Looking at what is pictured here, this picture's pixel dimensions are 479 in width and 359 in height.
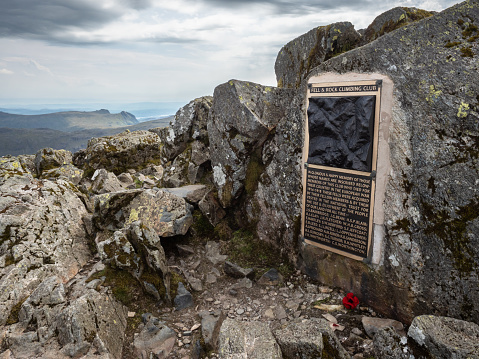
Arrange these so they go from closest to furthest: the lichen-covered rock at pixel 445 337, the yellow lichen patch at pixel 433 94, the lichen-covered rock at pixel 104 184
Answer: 1. the lichen-covered rock at pixel 445 337
2. the yellow lichen patch at pixel 433 94
3. the lichen-covered rock at pixel 104 184

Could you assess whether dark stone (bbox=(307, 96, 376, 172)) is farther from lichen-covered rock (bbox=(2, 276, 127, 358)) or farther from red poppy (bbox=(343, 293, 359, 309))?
lichen-covered rock (bbox=(2, 276, 127, 358))

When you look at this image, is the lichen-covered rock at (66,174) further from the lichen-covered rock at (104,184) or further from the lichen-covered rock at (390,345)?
the lichen-covered rock at (390,345)

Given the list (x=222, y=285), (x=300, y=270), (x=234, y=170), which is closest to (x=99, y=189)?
(x=234, y=170)

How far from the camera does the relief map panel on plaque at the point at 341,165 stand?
688cm

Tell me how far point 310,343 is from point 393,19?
8.76 m

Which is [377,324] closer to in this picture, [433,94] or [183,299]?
[183,299]

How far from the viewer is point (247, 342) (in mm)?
5305

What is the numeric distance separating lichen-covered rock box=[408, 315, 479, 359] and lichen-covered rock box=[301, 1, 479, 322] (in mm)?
1203

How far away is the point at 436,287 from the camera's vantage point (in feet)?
19.8

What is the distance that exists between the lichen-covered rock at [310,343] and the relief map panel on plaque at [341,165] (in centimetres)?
246

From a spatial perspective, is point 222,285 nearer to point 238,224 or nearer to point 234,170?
point 238,224

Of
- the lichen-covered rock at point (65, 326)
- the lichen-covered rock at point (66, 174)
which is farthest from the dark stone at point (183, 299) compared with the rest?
the lichen-covered rock at point (66, 174)

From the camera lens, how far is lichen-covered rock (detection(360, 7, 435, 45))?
8.27 m

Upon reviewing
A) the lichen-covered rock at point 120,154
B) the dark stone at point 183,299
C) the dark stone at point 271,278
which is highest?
the lichen-covered rock at point 120,154
